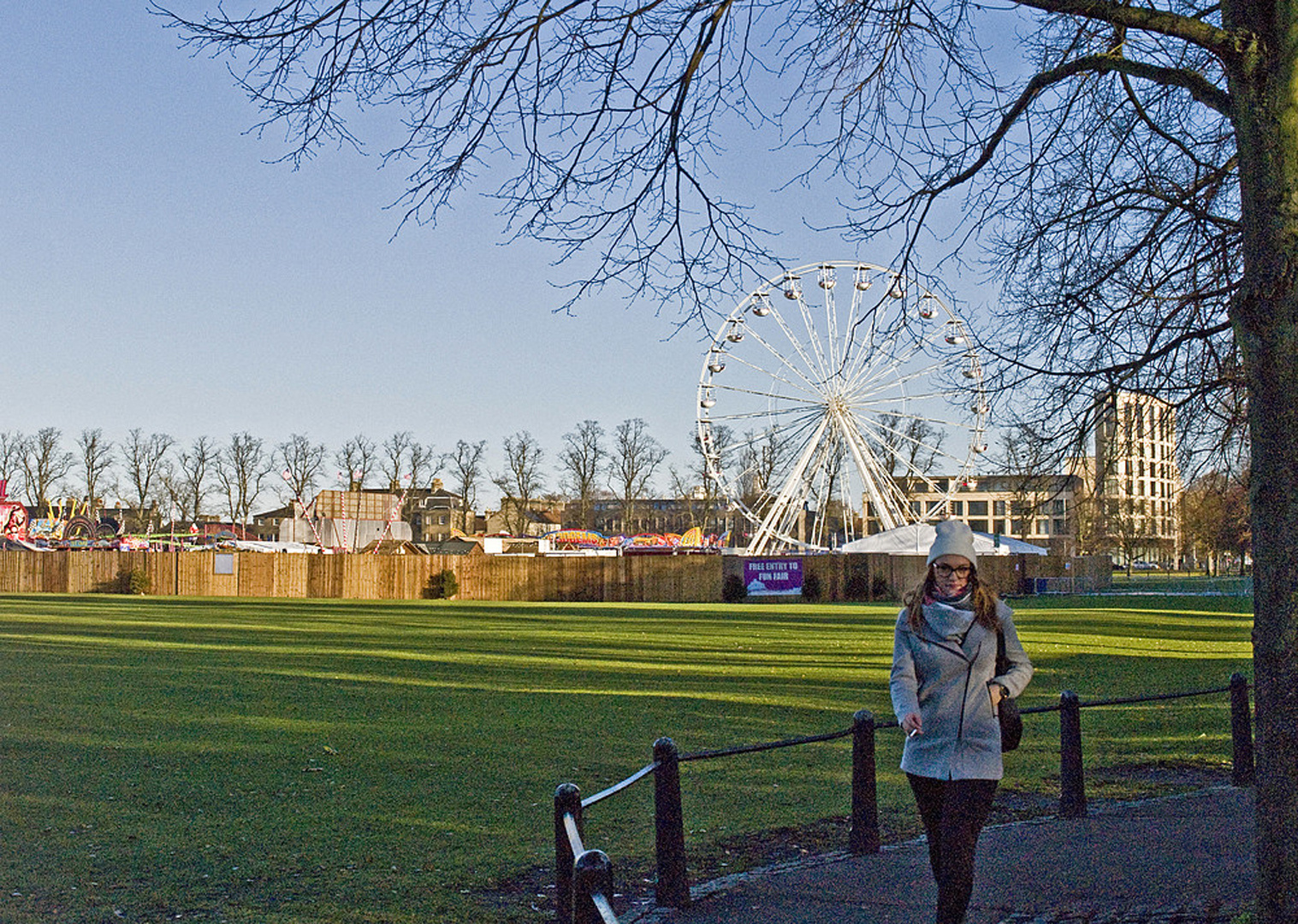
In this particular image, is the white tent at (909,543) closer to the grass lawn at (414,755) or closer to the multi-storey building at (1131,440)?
the grass lawn at (414,755)

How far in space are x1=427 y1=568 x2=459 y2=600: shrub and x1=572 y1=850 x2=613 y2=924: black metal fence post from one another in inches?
2194

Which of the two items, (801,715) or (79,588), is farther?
(79,588)

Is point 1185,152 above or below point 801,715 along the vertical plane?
above

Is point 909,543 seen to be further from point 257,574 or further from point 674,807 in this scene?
point 674,807

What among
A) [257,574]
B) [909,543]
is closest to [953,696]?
[257,574]

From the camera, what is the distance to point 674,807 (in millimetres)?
6469

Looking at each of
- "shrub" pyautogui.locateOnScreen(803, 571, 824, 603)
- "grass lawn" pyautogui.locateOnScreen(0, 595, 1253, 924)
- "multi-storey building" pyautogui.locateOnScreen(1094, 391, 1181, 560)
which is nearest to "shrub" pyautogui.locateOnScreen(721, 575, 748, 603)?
"shrub" pyautogui.locateOnScreen(803, 571, 824, 603)

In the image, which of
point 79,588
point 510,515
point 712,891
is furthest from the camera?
point 510,515

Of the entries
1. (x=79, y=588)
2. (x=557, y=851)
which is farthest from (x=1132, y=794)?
(x=79, y=588)

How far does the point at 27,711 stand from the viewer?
1394 centimetres

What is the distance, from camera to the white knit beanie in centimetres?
550

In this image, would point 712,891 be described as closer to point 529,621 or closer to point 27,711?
point 27,711

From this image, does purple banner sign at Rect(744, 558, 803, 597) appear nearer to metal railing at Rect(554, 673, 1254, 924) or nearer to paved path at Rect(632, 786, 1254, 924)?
metal railing at Rect(554, 673, 1254, 924)

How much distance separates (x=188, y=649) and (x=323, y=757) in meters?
12.9
